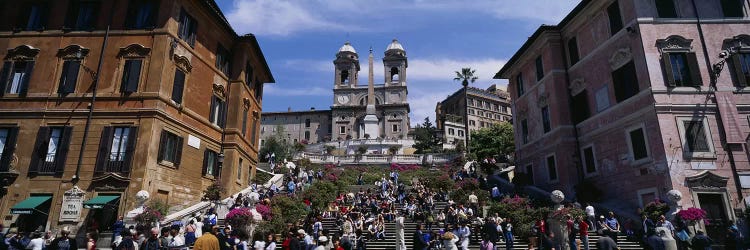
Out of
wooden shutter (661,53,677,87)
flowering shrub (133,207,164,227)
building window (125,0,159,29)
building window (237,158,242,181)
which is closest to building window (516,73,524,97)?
wooden shutter (661,53,677,87)

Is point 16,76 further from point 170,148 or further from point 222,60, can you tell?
point 222,60

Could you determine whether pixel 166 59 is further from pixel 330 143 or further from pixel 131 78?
pixel 330 143

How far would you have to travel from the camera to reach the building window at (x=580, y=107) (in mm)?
24837

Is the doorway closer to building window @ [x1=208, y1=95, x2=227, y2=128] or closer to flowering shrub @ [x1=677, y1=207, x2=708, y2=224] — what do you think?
flowering shrub @ [x1=677, y1=207, x2=708, y2=224]

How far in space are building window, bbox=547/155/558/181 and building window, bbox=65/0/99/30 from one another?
27.0 m

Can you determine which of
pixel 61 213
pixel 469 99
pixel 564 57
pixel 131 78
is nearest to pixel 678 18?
pixel 564 57

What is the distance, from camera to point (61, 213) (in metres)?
18.8

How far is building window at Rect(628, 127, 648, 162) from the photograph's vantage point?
19.9 metres

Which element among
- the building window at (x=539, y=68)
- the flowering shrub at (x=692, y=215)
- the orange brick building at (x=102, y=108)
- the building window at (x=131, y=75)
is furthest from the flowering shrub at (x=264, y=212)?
the building window at (x=539, y=68)

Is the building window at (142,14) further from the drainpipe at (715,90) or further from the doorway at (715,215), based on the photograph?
the drainpipe at (715,90)

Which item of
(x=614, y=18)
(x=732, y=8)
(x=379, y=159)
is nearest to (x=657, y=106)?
(x=614, y=18)

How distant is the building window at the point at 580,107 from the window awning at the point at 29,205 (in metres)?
27.8

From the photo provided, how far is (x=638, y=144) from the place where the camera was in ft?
66.6

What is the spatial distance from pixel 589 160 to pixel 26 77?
99.0ft
